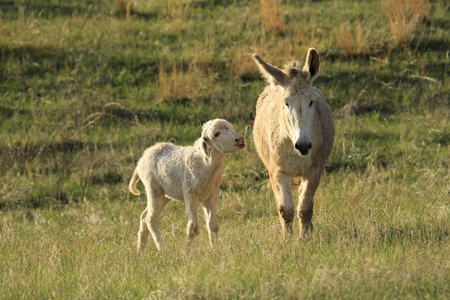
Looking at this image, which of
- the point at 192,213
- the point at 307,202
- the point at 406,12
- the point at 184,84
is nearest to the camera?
the point at 192,213

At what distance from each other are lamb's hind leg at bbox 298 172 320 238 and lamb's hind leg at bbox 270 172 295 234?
0.52 ft

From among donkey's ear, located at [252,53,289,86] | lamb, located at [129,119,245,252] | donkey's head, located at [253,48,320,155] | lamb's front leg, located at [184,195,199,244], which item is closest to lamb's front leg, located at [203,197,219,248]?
lamb, located at [129,119,245,252]

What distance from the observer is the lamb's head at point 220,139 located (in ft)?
23.0

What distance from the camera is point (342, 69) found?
1379cm

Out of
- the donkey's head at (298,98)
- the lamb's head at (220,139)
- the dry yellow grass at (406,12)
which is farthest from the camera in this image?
the dry yellow grass at (406,12)

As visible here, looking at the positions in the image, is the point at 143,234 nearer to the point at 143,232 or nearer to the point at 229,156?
the point at 143,232

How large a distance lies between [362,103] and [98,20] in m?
7.01

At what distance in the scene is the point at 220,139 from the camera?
7051mm

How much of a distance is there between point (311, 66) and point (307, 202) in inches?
57.9

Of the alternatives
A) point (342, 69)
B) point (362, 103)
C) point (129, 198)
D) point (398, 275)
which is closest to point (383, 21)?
point (342, 69)

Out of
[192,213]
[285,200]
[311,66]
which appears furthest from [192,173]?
[311,66]

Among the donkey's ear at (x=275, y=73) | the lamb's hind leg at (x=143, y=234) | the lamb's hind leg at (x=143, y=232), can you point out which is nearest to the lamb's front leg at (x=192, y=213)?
the lamb's hind leg at (x=143, y=232)

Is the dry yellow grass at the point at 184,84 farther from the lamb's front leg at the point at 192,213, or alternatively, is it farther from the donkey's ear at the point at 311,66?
the donkey's ear at the point at 311,66

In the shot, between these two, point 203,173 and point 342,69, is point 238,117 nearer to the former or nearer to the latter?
point 342,69
